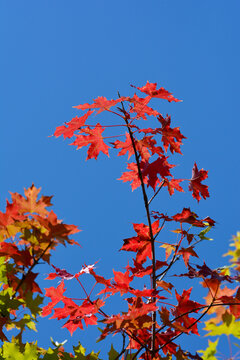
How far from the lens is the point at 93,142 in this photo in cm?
276

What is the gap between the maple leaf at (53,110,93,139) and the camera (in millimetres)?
2629

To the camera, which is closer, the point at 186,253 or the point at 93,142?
the point at 186,253

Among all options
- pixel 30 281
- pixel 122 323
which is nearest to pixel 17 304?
pixel 30 281

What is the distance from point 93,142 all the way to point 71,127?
195mm

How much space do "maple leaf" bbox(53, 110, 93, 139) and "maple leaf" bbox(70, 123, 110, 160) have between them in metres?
0.06

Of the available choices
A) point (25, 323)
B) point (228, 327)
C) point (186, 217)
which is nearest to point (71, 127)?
point (186, 217)

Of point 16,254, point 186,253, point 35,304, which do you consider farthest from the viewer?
point 186,253

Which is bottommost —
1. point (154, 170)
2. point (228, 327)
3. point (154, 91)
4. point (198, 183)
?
point (228, 327)

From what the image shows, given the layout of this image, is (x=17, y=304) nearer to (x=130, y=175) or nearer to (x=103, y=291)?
(x=103, y=291)

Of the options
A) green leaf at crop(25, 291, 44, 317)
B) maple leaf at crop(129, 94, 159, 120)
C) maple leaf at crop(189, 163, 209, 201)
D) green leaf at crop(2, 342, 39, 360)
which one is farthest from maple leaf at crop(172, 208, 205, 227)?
green leaf at crop(2, 342, 39, 360)

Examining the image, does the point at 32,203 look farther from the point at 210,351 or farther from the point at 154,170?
the point at 210,351

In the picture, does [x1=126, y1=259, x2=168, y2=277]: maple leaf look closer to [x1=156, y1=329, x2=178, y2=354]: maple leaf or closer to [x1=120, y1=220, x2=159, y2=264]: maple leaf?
[x1=120, y1=220, x2=159, y2=264]: maple leaf

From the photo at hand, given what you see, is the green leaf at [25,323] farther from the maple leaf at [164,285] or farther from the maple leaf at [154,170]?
the maple leaf at [154,170]

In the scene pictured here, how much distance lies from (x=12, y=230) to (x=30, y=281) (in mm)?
278
